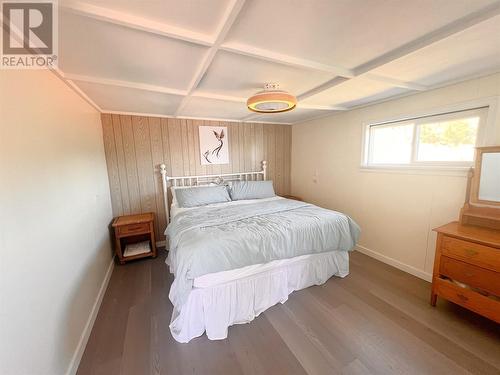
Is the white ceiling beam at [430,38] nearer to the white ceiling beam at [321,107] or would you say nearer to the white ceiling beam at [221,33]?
the white ceiling beam at [321,107]

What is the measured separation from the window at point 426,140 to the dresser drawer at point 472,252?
849 millimetres

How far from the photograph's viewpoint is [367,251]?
2.88 metres

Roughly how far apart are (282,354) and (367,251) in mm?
2052

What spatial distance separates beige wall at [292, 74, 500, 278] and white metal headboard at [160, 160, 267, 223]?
1039 mm

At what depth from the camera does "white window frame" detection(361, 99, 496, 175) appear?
1800mm

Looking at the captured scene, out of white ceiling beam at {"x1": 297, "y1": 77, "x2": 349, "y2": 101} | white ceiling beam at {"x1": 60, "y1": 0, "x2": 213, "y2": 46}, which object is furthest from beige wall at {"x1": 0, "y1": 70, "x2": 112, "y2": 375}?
white ceiling beam at {"x1": 297, "y1": 77, "x2": 349, "y2": 101}

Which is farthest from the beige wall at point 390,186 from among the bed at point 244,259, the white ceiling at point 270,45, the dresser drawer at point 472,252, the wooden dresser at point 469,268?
the bed at point 244,259

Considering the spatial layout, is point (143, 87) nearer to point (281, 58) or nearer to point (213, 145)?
point (281, 58)

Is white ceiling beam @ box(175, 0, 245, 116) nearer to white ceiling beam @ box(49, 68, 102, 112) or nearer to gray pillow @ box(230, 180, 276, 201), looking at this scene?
white ceiling beam @ box(49, 68, 102, 112)

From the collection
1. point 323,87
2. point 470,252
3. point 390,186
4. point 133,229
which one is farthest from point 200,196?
point 470,252

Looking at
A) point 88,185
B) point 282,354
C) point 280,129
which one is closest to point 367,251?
point 282,354

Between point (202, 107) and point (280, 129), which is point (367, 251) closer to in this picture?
point (280, 129)

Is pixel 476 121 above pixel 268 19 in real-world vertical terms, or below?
below

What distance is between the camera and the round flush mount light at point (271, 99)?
1.69 meters
